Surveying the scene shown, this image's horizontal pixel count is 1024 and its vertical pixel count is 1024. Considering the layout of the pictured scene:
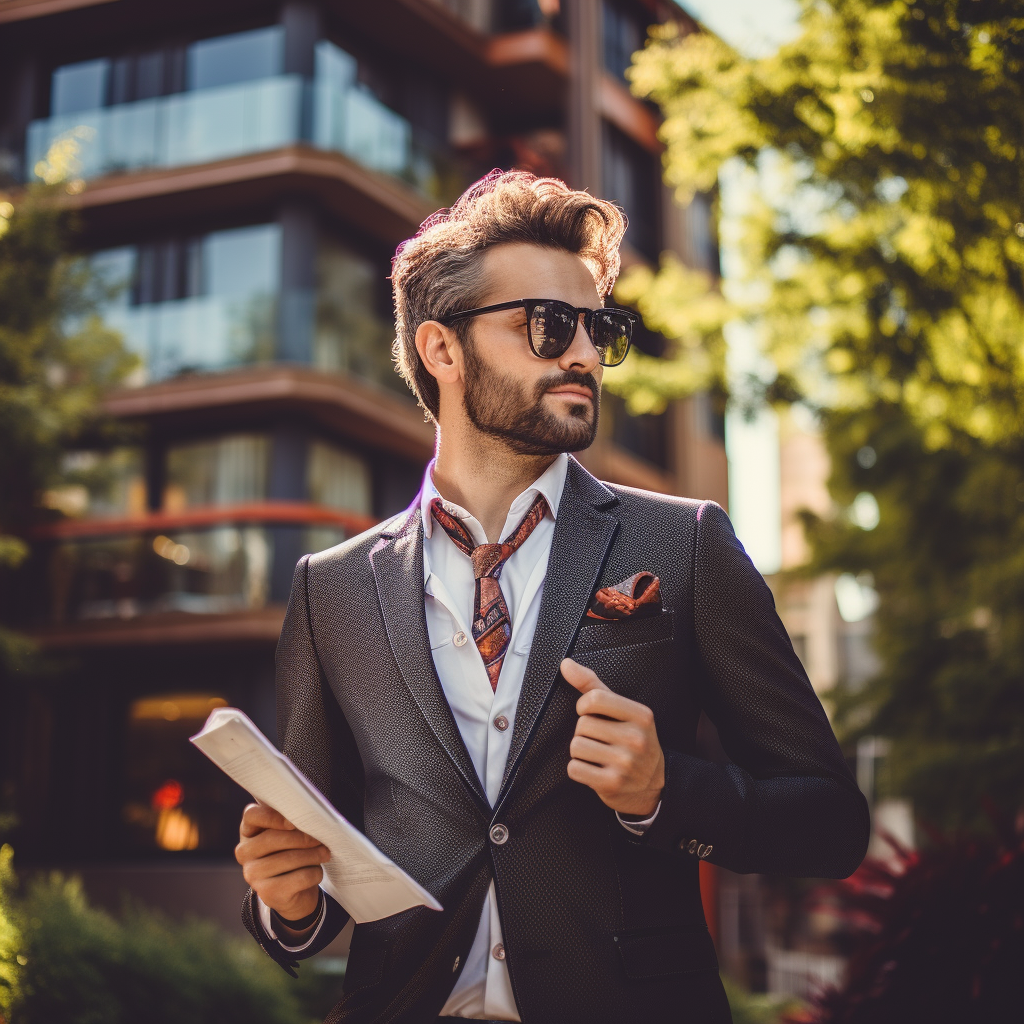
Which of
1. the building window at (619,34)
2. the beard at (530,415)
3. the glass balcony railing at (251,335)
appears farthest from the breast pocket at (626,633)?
the building window at (619,34)

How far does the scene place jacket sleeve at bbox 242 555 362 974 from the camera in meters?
2.60

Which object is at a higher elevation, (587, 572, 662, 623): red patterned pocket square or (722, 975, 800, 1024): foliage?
(587, 572, 662, 623): red patterned pocket square

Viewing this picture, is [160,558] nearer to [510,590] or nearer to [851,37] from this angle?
A: [851,37]

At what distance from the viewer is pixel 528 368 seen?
270 cm

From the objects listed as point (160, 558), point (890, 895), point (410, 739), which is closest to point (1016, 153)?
point (890, 895)

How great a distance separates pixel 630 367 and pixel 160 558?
10437 mm

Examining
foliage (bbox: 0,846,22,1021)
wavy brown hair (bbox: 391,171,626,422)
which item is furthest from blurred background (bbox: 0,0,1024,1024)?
wavy brown hair (bbox: 391,171,626,422)

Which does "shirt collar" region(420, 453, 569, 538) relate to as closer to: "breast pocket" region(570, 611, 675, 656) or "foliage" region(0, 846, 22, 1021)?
"breast pocket" region(570, 611, 675, 656)

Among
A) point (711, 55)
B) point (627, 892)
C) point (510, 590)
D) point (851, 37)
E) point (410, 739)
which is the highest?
point (711, 55)

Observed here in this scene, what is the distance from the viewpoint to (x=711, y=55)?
884 cm

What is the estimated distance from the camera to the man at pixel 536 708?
2225mm

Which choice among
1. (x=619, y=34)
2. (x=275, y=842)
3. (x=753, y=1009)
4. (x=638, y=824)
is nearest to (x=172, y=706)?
(x=753, y=1009)

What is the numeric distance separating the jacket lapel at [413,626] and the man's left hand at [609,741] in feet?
1.07

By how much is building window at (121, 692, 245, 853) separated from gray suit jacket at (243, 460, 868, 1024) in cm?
1716
